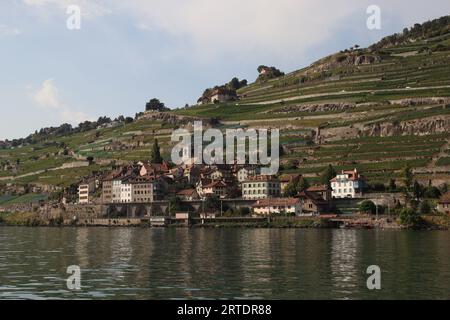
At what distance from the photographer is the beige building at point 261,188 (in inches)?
4961

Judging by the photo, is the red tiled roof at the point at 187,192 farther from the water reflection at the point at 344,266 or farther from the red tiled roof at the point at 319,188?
the water reflection at the point at 344,266

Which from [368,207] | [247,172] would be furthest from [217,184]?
[368,207]

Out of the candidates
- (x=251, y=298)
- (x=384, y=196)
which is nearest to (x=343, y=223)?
(x=384, y=196)

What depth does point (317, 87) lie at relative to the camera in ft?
625

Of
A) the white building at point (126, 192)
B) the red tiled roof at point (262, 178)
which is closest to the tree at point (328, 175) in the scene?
the red tiled roof at point (262, 178)

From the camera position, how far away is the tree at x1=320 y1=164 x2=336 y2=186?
385 ft

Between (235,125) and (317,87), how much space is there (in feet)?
107

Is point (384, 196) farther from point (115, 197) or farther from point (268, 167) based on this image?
point (115, 197)

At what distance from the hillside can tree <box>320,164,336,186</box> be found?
365 cm

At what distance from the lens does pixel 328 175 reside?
388 feet

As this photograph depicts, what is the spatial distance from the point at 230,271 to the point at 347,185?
75.0 meters

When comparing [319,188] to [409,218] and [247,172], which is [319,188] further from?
[247,172]

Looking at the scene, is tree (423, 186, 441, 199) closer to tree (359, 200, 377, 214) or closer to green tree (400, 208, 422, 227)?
tree (359, 200, 377, 214)

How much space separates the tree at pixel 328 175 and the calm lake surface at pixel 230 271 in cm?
5268
